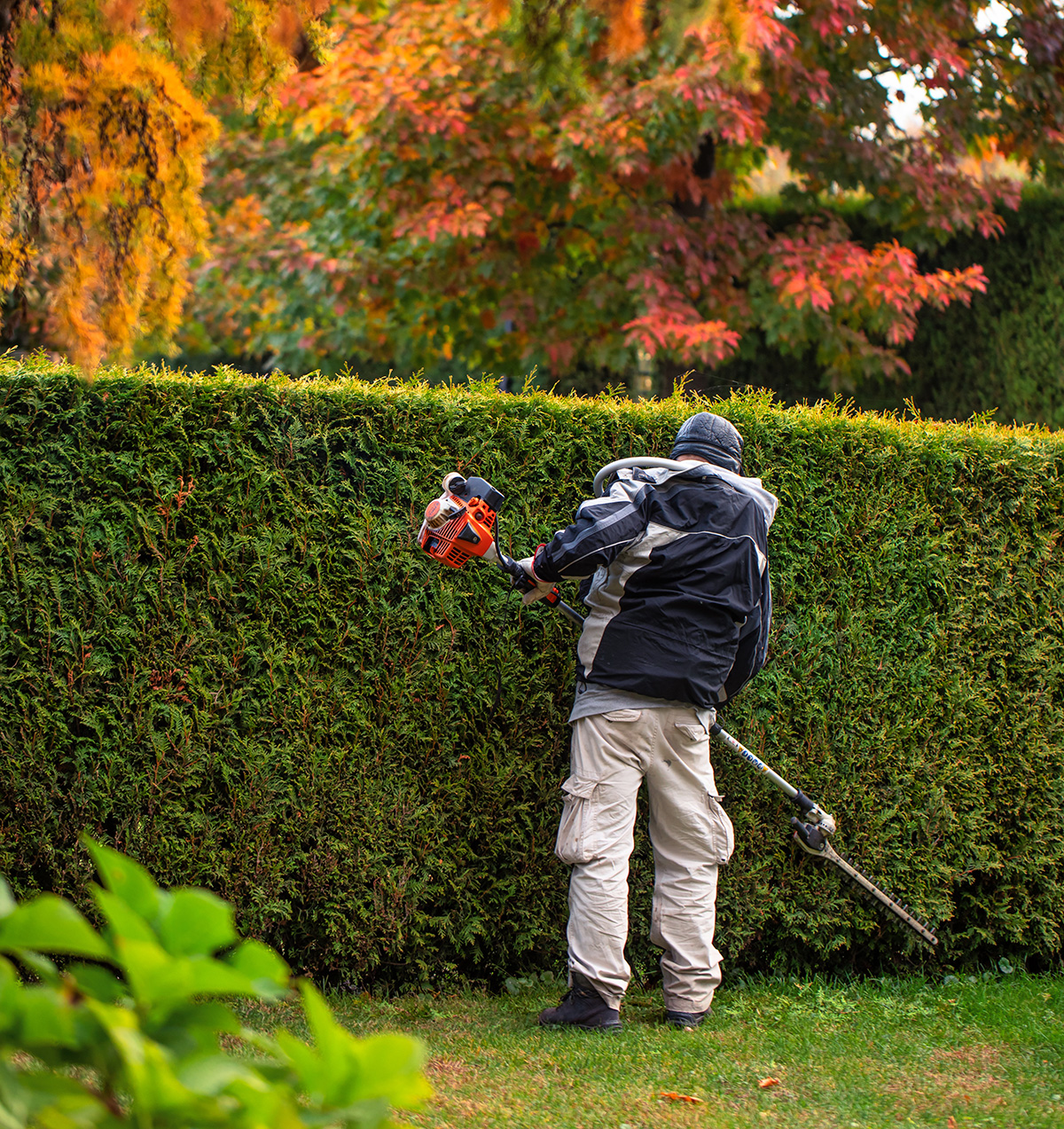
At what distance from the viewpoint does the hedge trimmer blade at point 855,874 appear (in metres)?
4.87

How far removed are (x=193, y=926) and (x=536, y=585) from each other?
10.5 ft

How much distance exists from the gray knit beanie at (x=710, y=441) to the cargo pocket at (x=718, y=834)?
1.26 meters

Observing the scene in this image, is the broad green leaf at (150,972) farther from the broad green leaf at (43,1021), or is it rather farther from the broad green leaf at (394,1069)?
the broad green leaf at (394,1069)

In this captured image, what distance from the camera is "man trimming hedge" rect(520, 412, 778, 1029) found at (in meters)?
4.03

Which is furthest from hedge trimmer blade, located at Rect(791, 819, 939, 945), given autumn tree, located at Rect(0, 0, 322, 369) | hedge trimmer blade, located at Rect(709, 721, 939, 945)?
autumn tree, located at Rect(0, 0, 322, 369)

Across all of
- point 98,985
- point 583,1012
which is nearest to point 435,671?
point 583,1012

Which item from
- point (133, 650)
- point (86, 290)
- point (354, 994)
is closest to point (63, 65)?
point (86, 290)

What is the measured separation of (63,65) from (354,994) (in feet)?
12.5

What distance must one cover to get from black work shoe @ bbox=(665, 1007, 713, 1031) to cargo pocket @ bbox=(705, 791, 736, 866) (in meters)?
0.57

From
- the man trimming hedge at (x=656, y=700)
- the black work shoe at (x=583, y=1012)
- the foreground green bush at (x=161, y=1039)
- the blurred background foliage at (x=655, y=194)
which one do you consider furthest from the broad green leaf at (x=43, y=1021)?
the blurred background foliage at (x=655, y=194)

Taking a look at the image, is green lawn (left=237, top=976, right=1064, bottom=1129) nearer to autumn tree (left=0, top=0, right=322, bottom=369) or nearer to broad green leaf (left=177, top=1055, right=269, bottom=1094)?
broad green leaf (left=177, top=1055, right=269, bottom=1094)

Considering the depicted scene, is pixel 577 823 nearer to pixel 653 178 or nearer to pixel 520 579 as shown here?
pixel 520 579

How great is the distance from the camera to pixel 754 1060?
13.1ft

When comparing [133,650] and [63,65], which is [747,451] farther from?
[63,65]
